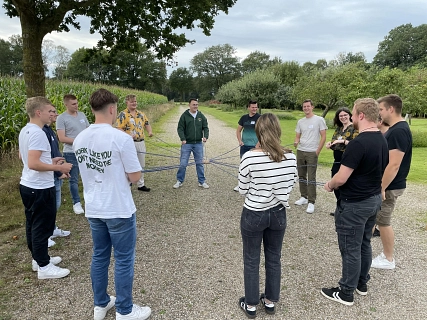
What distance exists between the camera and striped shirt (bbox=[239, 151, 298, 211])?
250 cm

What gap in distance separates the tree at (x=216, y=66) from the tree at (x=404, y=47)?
1620 inches

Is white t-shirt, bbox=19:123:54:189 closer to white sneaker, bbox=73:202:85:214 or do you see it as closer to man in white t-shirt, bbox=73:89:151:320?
man in white t-shirt, bbox=73:89:151:320

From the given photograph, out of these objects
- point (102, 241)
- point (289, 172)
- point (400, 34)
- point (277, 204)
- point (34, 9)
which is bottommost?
point (102, 241)

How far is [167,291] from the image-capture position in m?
3.17

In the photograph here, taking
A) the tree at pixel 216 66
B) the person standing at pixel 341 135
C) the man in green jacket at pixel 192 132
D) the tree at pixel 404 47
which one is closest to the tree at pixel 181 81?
the tree at pixel 216 66

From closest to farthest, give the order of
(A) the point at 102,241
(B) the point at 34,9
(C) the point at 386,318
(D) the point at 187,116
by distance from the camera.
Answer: (A) the point at 102,241 → (C) the point at 386,318 → (B) the point at 34,9 → (D) the point at 187,116

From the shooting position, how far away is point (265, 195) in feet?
8.34

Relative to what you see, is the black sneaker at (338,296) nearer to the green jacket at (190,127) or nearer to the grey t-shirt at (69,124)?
the grey t-shirt at (69,124)

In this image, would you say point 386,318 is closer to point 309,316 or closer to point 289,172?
point 309,316

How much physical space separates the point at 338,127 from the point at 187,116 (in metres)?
3.29

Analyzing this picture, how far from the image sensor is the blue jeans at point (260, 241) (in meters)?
2.60

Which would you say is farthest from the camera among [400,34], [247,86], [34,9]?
[400,34]

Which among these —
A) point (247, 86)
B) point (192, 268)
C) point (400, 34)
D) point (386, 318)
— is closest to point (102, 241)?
point (192, 268)

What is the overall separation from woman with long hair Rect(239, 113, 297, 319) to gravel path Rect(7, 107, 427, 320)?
0.50 m
